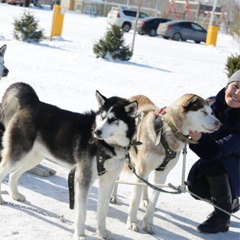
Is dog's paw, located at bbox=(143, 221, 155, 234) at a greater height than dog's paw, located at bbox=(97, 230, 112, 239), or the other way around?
dog's paw, located at bbox=(97, 230, 112, 239)

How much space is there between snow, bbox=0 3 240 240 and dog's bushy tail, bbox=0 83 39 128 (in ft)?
2.33

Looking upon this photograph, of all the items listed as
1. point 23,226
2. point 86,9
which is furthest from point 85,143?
point 86,9

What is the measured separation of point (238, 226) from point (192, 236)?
60 cm

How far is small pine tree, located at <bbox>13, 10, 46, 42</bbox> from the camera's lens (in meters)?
15.2

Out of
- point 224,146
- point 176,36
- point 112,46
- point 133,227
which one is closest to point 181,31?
point 176,36

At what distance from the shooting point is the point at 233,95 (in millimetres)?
3699

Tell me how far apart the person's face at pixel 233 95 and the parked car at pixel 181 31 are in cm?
2330

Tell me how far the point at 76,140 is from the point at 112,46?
10253 mm

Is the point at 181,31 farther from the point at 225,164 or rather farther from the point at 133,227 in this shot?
the point at 133,227

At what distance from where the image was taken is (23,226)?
3.26m

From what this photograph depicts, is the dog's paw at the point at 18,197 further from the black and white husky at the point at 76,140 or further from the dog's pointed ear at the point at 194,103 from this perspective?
the dog's pointed ear at the point at 194,103

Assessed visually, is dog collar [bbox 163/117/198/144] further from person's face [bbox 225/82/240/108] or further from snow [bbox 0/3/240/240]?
snow [bbox 0/3/240/240]

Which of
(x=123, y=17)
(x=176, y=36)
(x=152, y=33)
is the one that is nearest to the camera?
(x=176, y=36)

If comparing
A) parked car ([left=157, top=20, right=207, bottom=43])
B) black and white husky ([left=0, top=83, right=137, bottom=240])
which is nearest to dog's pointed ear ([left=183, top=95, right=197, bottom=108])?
black and white husky ([left=0, top=83, right=137, bottom=240])
